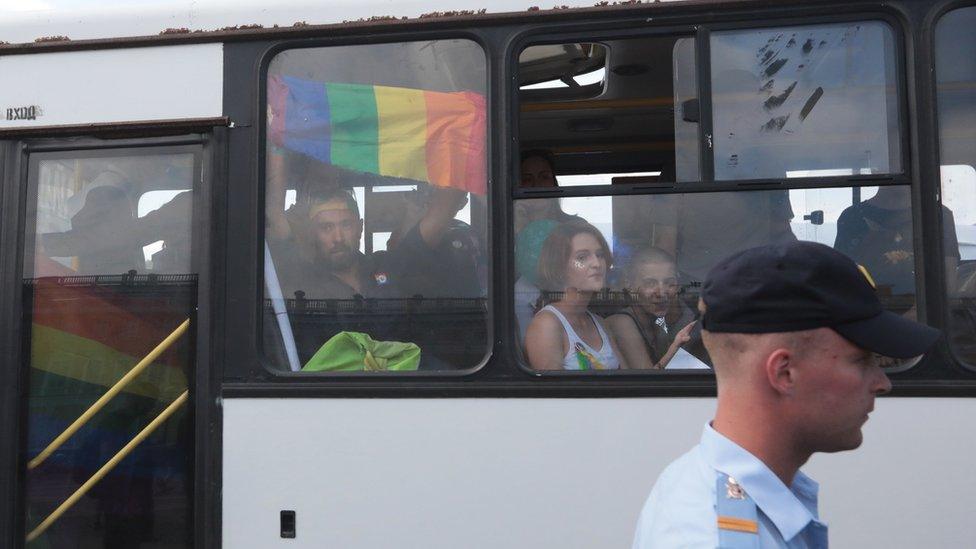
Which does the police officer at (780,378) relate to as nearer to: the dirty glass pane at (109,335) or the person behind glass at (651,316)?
the person behind glass at (651,316)

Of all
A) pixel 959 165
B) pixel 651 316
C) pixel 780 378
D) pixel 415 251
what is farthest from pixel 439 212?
A: pixel 780 378

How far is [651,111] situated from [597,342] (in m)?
1.46

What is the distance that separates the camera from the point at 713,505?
4.31ft

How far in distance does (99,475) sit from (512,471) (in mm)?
1474

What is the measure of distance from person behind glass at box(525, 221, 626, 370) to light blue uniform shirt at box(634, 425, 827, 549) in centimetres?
169

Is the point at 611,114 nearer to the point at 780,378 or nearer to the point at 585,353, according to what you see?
the point at 585,353

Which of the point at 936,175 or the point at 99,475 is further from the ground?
the point at 936,175

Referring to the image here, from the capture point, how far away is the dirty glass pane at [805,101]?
3.06 metres

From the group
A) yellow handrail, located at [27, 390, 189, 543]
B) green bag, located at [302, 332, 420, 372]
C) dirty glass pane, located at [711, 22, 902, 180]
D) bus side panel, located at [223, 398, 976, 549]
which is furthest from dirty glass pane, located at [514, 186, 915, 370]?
yellow handrail, located at [27, 390, 189, 543]

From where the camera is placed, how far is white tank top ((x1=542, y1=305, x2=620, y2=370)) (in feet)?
10.2

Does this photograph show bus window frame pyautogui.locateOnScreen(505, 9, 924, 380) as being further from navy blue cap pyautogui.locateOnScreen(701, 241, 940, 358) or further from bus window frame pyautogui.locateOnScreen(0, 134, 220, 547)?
navy blue cap pyautogui.locateOnScreen(701, 241, 940, 358)

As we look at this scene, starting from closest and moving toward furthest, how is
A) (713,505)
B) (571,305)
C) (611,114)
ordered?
(713,505), (571,305), (611,114)

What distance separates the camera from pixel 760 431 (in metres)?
1.43

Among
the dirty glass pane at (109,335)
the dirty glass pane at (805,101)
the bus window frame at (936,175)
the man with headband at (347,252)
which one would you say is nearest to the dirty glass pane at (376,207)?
the man with headband at (347,252)
